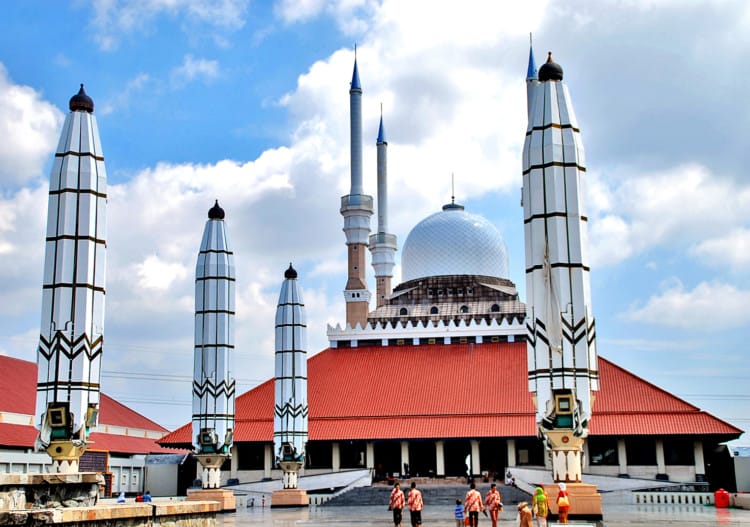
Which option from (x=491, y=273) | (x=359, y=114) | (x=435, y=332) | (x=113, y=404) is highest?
(x=359, y=114)

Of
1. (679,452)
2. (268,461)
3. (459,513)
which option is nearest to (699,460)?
(679,452)

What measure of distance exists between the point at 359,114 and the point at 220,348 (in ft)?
102

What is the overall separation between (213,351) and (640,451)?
2533 centimetres

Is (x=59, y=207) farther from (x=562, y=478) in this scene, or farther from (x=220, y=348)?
(x=562, y=478)

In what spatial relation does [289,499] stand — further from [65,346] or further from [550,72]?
[550,72]

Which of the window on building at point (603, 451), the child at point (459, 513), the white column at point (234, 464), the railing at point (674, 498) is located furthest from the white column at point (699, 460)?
the child at point (459, 513)

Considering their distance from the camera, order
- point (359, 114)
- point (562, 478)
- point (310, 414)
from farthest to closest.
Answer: point (359, 114) → point (310, 414) → point (562, 478)

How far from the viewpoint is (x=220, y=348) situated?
Answer: 132 feet

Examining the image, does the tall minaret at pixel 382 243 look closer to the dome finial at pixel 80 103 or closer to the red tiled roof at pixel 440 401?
the red tiled roof at pixel 440 401

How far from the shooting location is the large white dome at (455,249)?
68500 millimetres

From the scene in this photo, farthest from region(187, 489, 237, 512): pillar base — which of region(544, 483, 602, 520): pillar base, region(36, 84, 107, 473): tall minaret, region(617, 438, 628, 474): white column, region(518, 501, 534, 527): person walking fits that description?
region(617, 438, 628, 474): white column

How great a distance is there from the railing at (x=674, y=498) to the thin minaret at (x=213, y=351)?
61.6 feet

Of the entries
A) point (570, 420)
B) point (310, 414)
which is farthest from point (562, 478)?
point (310, 414)

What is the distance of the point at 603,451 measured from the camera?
171ft
